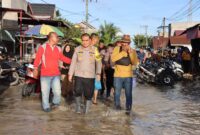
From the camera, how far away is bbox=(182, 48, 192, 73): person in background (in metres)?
26.2

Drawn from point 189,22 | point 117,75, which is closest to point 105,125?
point 117,75

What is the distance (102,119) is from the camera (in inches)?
391

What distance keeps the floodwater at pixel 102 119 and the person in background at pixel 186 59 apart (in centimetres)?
1275

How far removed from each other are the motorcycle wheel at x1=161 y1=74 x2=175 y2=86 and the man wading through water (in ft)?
32.4

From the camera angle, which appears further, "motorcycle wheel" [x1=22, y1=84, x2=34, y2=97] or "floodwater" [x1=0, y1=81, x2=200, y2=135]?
"motorcycle wheel" [x1=22, y1=84, x2=34, y2=97]

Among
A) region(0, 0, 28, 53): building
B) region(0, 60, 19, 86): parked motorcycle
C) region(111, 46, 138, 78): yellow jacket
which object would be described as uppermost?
region(0, 0, 28, 53): building

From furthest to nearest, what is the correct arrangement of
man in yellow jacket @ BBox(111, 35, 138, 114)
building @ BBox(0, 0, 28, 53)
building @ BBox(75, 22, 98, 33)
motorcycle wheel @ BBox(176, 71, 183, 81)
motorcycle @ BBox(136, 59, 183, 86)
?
building @ BBox(75, 22, 98, 33) → building @ BBox(0, 0, 28, 53) → motorcycle wheel @ BBox(176, 71, 183, 81) → motorcycle @ BBox(136, 59, 183, 86) → man in yellow jacket @ BBox(111, 35, 138, 114)

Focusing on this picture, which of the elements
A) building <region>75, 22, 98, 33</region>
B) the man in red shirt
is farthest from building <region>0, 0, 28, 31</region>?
building <region>75, 22, 98, 33</region>

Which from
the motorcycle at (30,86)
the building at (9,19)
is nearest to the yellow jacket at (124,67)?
the motorcycle at (30,86)

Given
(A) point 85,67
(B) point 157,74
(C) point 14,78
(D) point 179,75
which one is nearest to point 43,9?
(D) point 179,75

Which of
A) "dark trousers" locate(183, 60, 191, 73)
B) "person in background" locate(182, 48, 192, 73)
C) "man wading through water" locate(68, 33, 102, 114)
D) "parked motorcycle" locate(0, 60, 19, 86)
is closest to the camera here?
"man wading through water" locate(68, 33, 102, 114)

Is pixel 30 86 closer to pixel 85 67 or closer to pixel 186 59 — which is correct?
pixel 85 67

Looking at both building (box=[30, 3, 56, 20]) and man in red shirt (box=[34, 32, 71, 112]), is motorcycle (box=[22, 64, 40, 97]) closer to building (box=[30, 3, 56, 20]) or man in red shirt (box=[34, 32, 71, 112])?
man in red shirt (box=[34, 32, 71, 112])

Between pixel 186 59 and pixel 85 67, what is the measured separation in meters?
16.8
